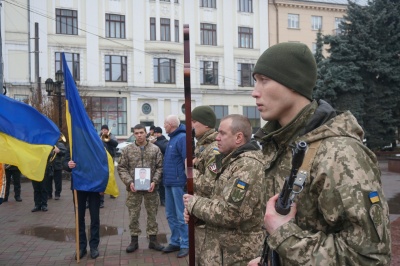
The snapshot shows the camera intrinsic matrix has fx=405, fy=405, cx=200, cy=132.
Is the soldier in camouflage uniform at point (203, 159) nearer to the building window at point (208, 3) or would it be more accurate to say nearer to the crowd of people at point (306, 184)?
the crowd of people at point (306, 184)

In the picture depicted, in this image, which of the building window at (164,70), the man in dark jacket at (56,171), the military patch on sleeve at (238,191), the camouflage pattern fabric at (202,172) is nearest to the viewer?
the military patch on sleeve at (238,191)

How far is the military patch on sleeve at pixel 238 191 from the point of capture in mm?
3010

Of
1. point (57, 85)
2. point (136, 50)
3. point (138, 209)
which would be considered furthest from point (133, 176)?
point (136, 50)

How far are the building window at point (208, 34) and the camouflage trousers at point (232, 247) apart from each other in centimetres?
3564

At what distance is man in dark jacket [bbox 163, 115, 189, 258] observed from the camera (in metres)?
6.11

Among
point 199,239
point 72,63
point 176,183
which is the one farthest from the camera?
point 72,63

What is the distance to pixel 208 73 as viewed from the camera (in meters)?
38.2

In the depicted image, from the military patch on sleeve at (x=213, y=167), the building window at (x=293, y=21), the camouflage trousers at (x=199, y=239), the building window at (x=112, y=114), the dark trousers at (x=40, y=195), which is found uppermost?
the building window at (x=293, y=21)

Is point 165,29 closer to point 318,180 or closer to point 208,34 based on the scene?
point 208,34

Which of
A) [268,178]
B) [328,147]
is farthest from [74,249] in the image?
[328,147]

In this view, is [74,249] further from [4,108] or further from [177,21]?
[177,21]

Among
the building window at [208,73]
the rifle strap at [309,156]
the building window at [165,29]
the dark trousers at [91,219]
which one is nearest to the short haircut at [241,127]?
the rifle strap at [309,156]

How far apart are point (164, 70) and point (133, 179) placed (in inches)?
1219

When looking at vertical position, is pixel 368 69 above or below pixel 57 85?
above
